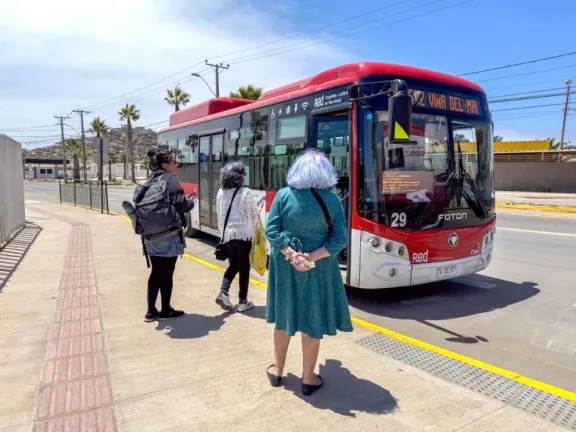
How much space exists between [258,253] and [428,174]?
93.6 inches

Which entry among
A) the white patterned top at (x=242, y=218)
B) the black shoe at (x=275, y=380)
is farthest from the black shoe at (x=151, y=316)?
the black shoe at (x=275, y=380)

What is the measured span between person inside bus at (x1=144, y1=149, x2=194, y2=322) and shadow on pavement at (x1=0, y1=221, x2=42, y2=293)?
2.88 m

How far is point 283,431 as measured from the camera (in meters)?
2.92

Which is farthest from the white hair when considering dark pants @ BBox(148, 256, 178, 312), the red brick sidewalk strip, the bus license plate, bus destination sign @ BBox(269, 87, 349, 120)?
the bus license plate

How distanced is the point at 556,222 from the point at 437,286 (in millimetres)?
10371

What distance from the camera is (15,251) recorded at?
356 inches

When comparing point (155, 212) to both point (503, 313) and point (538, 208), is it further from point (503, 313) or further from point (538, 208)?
point (538, 208)

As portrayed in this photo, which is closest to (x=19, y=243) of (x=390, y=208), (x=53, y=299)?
(x=53, y=299)

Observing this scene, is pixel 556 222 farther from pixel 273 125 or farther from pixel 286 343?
pixel 286 343

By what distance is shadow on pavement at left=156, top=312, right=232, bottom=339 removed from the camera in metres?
4.68

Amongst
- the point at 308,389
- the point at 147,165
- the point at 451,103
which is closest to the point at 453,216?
the point at 451,103

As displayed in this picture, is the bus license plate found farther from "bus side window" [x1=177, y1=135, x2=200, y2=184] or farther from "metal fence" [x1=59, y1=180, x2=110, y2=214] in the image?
"metal fence" [x1=59, y1=180, x2=110, y2=214]

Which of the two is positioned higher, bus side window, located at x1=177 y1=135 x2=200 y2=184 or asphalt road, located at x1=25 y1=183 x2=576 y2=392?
bus side window, located at x1=177 y1=135 x2=200 y2=184

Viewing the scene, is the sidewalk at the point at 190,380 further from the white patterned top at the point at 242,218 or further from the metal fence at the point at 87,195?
the metal fence at the point at 87,195
